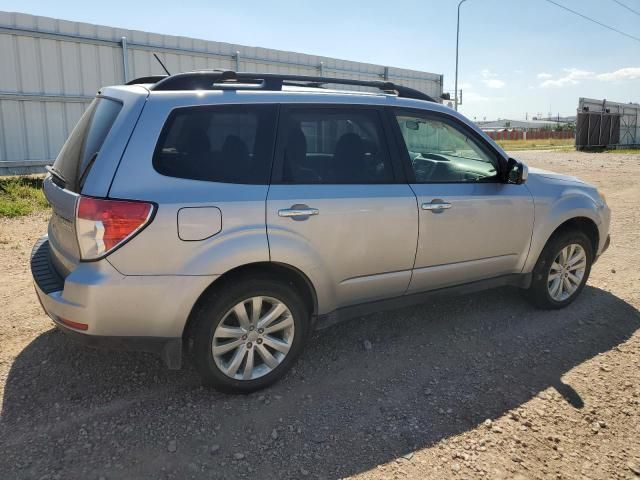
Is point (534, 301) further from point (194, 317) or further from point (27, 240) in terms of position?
point (27, 240)

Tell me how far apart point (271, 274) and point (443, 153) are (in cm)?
179

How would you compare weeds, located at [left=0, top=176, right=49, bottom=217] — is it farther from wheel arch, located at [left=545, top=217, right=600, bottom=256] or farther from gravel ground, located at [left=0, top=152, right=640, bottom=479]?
wheel arch, located at [left=545, top=217, right=600, bottom=256]

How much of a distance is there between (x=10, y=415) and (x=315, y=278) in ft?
6.28

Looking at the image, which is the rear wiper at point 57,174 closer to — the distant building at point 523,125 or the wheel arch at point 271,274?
the wheel arch at point 271,274

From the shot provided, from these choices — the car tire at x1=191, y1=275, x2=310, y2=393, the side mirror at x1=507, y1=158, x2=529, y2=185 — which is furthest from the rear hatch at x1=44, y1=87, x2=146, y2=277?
the side mirror at x1=507, y1=158, x2=529, y2=185

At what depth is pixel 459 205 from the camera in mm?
3777

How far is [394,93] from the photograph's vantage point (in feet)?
13.0

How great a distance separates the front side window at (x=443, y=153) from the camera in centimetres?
374

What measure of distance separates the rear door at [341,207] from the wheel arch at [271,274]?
0.18 feet

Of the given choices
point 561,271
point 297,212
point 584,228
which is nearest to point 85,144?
point 297,212

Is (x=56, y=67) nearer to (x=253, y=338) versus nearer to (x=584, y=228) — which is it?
(x=253, y=338)

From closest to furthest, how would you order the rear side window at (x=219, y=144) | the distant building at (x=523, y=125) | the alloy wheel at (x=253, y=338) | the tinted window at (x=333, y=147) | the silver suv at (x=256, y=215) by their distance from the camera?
the silver suv at (x=256, y=215)
the rear side window at (x=219, y=144)
the alloy wheel at (x=253, y=338)
the tinted window at (x=333, y=147)
the distant building at (x=523, y=125)

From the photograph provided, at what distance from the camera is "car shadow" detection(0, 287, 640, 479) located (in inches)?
103

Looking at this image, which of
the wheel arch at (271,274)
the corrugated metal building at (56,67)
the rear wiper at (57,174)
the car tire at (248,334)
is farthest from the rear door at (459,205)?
the corrugated metal building at (56,67)
